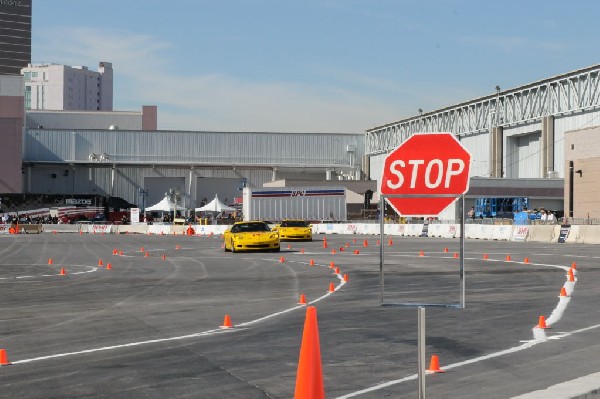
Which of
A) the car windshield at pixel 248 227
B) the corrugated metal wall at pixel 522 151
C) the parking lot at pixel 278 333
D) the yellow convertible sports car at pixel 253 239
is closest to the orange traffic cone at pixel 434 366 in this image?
the parking lot at pixel 278 333

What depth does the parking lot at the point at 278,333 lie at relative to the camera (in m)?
9.84

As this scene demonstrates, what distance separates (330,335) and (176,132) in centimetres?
10813

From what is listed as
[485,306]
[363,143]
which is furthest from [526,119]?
[485,306]

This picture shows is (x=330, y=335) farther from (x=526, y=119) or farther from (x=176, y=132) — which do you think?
(x=176, y=132)

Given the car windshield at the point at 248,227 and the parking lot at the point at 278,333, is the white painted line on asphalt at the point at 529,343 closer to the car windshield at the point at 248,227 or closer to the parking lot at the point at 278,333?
the parking lot at the point at 278,333

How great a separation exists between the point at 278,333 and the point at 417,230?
55.9 metres

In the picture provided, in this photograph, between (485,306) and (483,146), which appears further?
(483,146)

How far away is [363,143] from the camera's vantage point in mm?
123250

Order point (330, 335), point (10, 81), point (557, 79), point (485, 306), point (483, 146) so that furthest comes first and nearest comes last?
point (10, 81), point (483, 146), point (557, 79), point (485, 306), point (330, 335)

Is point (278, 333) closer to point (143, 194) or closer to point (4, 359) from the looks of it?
point (4, 359)

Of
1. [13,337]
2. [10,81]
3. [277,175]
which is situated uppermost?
[10,81]

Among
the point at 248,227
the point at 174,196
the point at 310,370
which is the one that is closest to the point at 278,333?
Answer: the point at 310,370

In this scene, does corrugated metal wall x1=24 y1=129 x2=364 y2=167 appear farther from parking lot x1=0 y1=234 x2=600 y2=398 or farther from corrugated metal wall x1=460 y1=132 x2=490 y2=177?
parking lot x1=0 y1=234 x2=600 y2=398

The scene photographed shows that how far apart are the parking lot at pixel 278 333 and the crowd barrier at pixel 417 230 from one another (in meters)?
24.5
